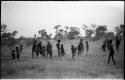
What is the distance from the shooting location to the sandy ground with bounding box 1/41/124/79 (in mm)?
3168

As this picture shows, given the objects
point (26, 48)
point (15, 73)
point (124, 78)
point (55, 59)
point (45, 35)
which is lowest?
point (124, 78)

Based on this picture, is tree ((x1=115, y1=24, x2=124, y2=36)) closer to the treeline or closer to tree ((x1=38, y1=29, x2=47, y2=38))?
the treeline

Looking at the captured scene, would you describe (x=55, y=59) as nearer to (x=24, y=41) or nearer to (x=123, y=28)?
(x=24, y=41)

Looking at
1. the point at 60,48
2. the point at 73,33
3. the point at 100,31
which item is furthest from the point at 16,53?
the point at 100,31

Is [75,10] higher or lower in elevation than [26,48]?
higher

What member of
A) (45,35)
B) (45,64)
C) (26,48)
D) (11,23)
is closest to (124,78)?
(45,64)

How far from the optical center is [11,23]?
3246mm

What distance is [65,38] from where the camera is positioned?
328 centimetres

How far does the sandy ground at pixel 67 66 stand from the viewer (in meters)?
3.17

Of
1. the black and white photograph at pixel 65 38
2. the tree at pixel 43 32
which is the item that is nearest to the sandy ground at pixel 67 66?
the black and white photograph at pixel 65 38

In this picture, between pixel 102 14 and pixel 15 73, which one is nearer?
pixel 15 73

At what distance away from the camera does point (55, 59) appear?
3.30 metres

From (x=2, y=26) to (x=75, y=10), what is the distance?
5.49 ft

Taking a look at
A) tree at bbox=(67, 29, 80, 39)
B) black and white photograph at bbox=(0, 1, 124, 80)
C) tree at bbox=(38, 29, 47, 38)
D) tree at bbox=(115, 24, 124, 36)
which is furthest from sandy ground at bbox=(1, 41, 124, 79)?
tree at bbox=(38, 29, 47, 38)
